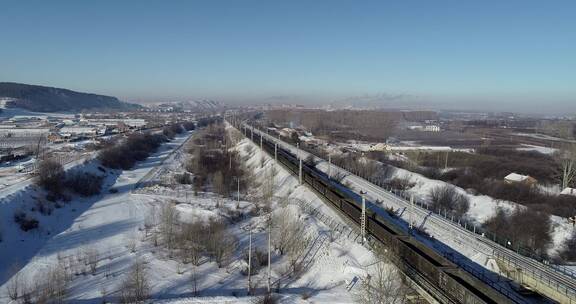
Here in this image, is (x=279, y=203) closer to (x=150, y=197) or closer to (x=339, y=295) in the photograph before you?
(x=150, y=197)

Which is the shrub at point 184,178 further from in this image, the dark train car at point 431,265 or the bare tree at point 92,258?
the dark train car at point 431,265

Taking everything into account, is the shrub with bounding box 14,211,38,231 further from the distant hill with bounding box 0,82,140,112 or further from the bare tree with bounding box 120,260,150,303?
the distant hill with bounding box 0,82,140,112

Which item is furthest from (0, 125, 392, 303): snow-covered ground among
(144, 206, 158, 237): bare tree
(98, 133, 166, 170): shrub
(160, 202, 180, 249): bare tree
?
(98, 133, 166, 170): shrub

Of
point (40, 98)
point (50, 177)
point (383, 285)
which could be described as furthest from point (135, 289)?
point (40, 98)

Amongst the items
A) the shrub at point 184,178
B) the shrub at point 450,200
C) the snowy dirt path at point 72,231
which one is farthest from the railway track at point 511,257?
the shrub at point 184,178

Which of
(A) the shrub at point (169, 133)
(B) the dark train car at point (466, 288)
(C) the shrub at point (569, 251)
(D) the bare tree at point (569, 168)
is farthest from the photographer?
(A) the shrub at point (169, 133)

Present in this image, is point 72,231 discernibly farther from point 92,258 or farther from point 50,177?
point 50,177

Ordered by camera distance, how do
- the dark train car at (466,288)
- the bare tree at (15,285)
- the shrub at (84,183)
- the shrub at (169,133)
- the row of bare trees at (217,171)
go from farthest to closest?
the shrub at (169,133), the row of bare trees at (217,171), the shrub at (84,183), the bare tree at (15,285), the dark train car at (466,288)
